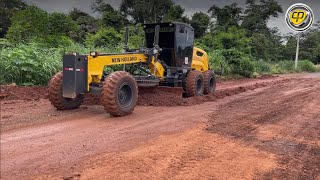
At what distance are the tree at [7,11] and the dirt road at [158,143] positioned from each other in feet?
86.8

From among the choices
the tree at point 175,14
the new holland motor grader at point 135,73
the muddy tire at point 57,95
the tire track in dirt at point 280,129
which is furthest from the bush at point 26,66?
the tree at point 175,14

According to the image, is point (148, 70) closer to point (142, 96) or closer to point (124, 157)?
point (142, 96)

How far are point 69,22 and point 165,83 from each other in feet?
49.3

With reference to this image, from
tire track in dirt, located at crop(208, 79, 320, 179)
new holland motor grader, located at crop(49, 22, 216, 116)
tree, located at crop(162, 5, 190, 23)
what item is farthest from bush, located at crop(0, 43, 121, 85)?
tree, located at crop(162, 5, 190, 23)

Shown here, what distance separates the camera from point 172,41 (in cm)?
1056

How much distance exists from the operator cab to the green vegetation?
10.1ft

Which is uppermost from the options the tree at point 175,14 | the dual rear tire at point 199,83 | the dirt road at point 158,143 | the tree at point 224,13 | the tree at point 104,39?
the tree at point 224,13

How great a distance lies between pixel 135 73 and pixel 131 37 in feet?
29.7

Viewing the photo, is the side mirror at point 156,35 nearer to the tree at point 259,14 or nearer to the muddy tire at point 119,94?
the muddy tire at point 119,94

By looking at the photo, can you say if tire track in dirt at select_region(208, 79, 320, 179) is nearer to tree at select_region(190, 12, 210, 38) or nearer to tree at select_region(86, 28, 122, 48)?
Answer: tree at select_region(86, 28, 122, 48)

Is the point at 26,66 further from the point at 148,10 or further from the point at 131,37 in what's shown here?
the point at 148,10

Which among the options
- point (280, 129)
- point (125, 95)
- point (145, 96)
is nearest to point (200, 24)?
point (145, 96)

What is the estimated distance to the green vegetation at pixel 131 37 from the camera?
1080 cm

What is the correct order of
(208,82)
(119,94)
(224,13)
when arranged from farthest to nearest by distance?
1. (224,13)
2. (208,82)
3. (119,94)
